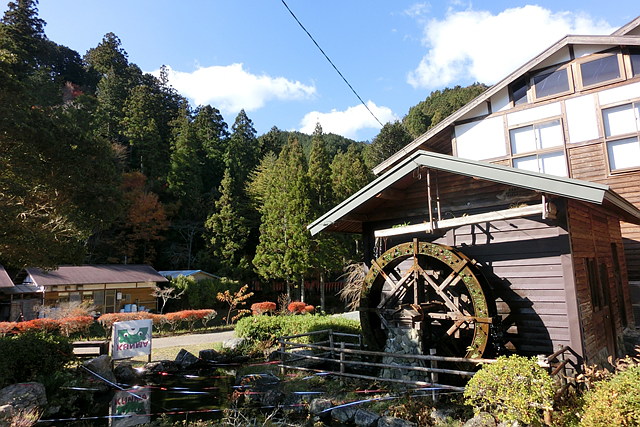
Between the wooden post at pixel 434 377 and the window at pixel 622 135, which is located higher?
the window at pixel 622 135

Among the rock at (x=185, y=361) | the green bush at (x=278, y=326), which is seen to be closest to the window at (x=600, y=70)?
the green bush at (x=278, y=326)

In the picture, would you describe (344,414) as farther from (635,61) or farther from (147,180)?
(147,180)

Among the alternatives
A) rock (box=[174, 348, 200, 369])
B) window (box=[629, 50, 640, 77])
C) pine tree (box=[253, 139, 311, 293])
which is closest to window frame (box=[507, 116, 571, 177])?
window (box=[629, 50, 640, 77])

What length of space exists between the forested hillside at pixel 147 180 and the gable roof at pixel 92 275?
4.13 m

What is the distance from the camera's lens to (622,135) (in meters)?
10.8

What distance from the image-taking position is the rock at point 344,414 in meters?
6.62

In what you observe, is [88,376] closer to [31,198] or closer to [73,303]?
[31,198]

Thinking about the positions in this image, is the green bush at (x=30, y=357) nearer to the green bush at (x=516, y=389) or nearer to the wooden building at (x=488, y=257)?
the wooden building at (x=488, y=257)

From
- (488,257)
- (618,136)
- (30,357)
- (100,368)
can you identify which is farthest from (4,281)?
(618,136)

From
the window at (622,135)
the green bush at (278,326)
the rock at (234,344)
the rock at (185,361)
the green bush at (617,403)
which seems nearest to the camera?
the green bush at (617,403)

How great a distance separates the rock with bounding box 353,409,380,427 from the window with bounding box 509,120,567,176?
9.05m

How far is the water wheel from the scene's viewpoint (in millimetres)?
7064

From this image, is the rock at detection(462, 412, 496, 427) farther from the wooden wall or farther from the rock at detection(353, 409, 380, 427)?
the wooden wall

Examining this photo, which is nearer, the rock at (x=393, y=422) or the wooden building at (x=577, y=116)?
the rock at (x=393, y=422)
